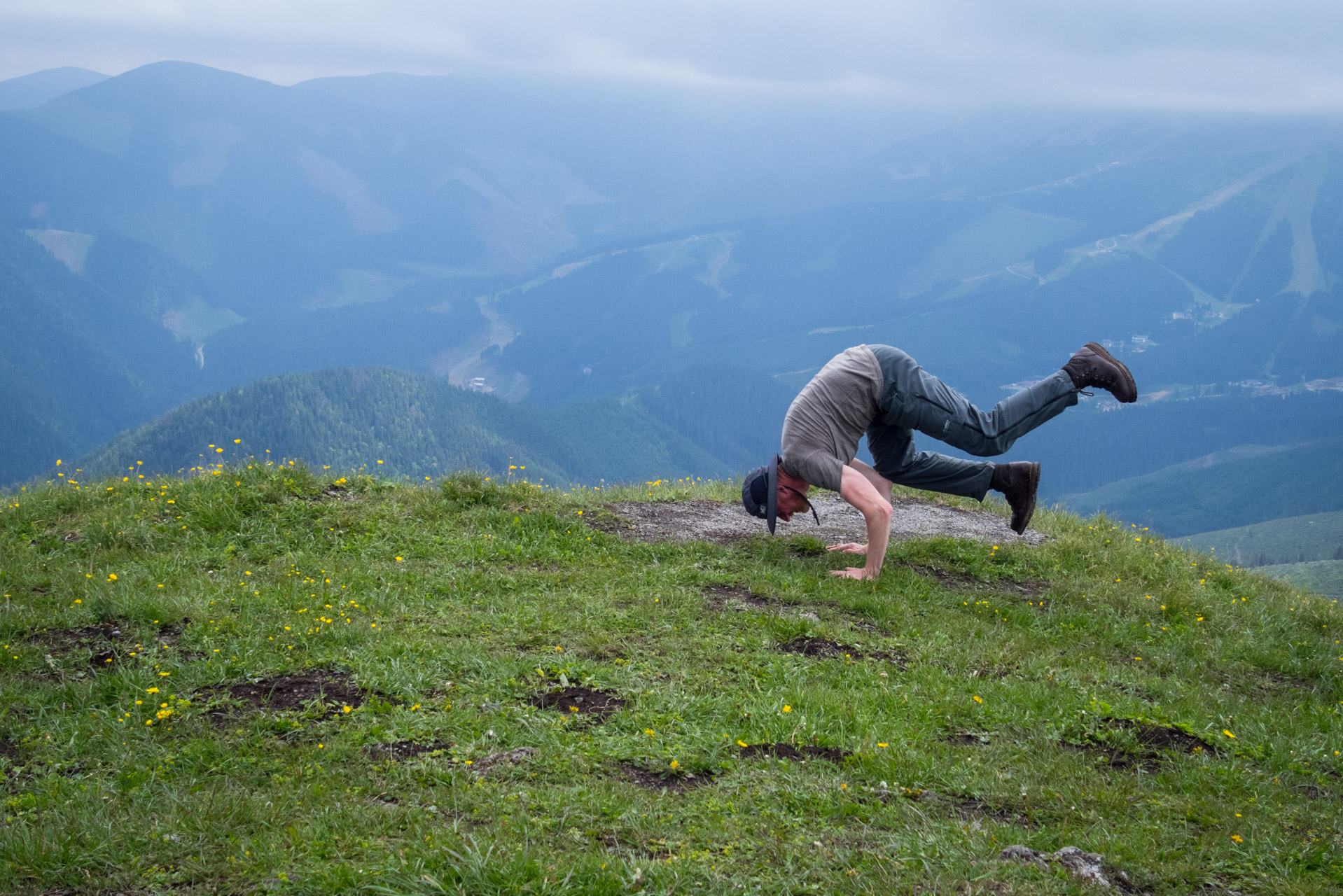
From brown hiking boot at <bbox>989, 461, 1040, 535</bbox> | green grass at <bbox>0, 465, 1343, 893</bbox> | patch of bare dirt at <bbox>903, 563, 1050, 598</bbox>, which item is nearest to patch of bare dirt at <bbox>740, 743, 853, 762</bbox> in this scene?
green grass at <bbox>0, 465, 1343, 893</bbox>

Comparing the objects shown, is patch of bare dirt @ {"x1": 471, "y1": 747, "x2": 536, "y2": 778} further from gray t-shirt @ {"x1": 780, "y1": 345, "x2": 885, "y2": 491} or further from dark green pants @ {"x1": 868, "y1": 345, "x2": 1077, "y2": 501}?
dark green pants @ {"x1": 868, "y1": 345, "x2": 1077, "y2": 501}

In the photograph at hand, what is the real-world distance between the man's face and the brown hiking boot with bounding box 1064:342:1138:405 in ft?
9.78

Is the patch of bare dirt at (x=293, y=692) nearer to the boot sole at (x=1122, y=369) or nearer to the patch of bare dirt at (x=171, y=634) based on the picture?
the patch of bare dirt at (x=171, y=634)

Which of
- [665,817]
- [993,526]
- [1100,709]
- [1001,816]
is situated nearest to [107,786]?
[665,817]

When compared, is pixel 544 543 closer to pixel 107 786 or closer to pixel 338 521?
pixel 338 521

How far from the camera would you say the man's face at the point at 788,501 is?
923 centimetres

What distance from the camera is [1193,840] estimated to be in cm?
429

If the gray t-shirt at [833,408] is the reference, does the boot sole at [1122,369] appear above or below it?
above

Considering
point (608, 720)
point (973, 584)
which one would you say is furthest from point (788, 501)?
point (608, 720)

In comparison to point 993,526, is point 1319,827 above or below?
above

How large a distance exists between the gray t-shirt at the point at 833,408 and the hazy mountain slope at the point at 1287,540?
105 m

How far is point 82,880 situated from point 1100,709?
5.93m

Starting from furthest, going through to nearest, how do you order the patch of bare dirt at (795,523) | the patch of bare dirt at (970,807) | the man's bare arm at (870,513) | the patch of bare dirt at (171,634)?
1. the patch of bare dirt at (795,523)
2. the man's bare arm at (870,513)
3. the patch of bare dirt at (171,634)
4. the patch of bare dirt at (970,807)

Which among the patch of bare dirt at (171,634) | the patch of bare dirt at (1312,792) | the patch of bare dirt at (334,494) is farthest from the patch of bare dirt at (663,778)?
the patch of bare dirt at (334,494)
